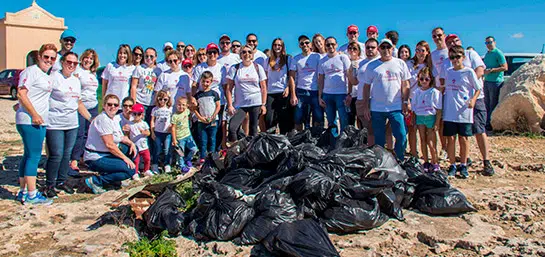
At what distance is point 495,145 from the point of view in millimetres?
8508

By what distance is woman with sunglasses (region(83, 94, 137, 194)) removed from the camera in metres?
5.69

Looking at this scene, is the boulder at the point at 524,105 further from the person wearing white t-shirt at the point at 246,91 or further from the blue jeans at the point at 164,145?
the blue jeans at the point at 164,145

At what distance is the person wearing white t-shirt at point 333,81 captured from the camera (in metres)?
6.46

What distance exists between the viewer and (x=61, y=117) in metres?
5.20

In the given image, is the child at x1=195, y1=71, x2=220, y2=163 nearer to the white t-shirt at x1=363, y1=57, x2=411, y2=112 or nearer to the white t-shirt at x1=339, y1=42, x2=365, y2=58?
the white t-shirt at x1=339, y1=42, x2=365, y2=58

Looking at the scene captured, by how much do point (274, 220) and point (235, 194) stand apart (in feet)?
1.67

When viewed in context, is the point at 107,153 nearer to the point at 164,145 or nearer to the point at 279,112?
the point at 164,145

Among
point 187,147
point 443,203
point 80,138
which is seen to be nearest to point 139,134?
point 187,147

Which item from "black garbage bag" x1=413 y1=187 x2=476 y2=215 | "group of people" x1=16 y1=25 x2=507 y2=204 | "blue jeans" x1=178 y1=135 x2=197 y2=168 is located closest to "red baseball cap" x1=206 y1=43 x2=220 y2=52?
"group of people" x1=16 y1=25 x2=507 y2=204

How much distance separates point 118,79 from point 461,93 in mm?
4673

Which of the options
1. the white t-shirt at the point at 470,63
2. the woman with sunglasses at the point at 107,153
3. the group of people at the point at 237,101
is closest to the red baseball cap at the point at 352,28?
the group of people at the point at 237,101

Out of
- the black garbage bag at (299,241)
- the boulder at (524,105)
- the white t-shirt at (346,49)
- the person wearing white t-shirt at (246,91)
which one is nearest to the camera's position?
the black garbage bag at (299,241)

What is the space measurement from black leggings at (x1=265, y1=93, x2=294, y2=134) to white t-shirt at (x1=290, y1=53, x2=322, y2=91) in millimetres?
367

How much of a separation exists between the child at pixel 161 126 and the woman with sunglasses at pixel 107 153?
0.71 meters
